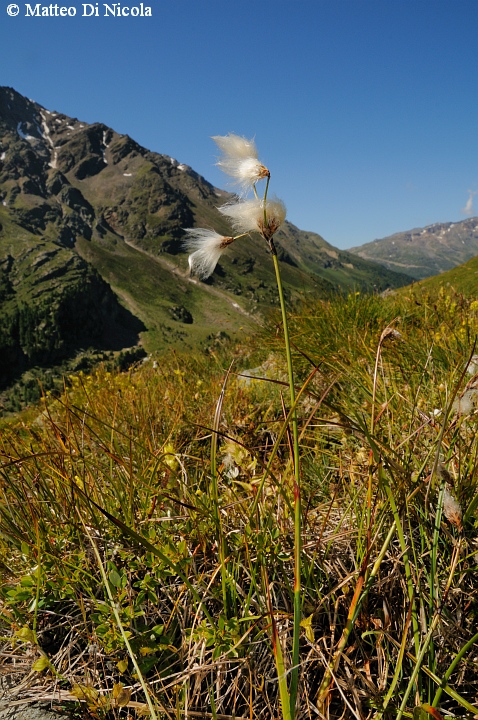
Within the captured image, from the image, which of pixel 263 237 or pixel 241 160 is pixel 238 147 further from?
pixel 263 237

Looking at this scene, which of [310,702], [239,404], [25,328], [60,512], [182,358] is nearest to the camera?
[310,702]

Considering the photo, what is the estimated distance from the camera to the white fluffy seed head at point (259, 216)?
50.4 inches

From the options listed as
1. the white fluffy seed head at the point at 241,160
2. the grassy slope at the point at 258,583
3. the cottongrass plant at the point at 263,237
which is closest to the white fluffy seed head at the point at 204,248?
the cottongrass plant at the point at 263,237

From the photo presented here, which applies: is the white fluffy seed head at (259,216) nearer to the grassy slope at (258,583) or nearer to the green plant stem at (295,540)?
the green plant stem at (295,540)

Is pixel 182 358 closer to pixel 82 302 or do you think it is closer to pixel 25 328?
pixel 25 328

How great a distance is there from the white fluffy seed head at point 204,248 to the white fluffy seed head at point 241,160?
0.20 metres

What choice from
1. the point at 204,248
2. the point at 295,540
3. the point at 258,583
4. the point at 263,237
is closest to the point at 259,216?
the point at 263,237

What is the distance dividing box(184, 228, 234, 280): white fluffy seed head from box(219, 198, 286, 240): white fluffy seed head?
7cm

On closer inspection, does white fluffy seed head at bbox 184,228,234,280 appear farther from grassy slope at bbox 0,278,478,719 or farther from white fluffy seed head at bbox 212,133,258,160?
grassy slope at bbox 0,278,478,719

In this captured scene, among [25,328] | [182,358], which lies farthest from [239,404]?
[25,328]

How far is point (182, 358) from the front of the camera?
7.94 meters

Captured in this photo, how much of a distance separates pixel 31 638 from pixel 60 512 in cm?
66

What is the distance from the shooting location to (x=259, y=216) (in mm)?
1288

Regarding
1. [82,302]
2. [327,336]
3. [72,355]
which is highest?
[82,302]
